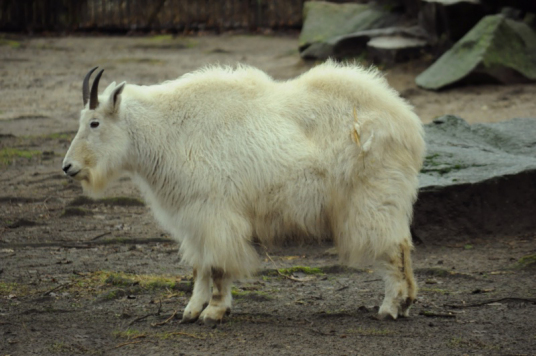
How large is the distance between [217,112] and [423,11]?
9327 mm

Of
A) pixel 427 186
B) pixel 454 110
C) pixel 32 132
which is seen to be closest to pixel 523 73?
pixel 454 110

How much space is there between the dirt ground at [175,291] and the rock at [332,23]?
19.8ft

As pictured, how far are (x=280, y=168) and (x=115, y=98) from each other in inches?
47.0

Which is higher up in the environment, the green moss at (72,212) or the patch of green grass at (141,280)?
the patch of green grass at (141,280)

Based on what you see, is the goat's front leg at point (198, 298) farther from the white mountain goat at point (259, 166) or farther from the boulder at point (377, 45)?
the boulder at point (377, 45)

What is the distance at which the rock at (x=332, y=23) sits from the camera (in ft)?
48.8

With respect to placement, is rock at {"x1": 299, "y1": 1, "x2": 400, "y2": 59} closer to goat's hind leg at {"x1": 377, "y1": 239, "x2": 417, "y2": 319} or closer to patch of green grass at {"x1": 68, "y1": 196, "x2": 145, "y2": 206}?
patch of green grass at {"x1": 68, "y1": 196, "x2": 145, "y2": 206}

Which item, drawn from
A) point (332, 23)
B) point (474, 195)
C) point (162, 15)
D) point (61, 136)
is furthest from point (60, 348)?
point (162, 15)

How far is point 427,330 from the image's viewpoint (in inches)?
197

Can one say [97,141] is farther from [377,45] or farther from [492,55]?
[377,45]

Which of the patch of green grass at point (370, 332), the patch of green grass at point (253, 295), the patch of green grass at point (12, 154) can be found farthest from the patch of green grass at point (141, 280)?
the patch of green grass at point (12, 154)

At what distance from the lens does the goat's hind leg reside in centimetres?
521

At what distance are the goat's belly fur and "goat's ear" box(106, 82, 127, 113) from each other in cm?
10

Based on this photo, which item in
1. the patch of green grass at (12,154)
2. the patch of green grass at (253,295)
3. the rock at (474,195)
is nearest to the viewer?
the patch of green grass at (253,295)
